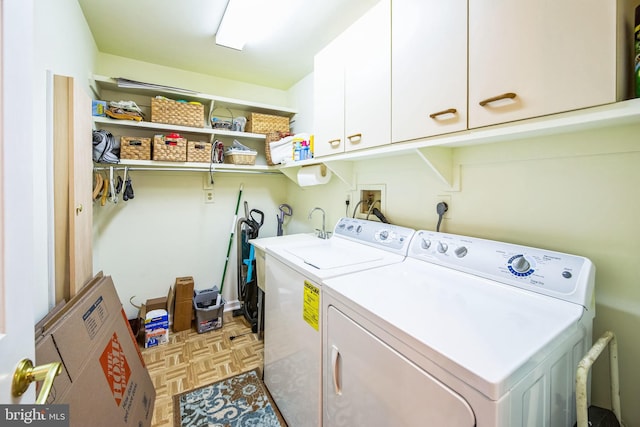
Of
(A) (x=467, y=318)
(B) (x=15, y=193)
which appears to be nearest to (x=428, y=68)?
(A) (x=467, y=318)

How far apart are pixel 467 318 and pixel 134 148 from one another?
101 inches

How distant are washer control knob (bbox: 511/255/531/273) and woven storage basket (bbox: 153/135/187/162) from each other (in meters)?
2.43

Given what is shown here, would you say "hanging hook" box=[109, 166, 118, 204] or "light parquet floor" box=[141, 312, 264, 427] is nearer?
"light parquet floor" box=[141, 312, 264, 427]

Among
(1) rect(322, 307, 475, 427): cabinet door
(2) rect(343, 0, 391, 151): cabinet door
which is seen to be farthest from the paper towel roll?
(1) rect(322, 307, 475, 427): cabinet door

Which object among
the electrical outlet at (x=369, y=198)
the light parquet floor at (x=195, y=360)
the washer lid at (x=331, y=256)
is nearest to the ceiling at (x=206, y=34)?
the electrical outlet at (x=369, y=198)

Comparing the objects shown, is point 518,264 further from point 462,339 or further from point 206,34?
point 206,34

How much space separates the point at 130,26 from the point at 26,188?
79.2 inches

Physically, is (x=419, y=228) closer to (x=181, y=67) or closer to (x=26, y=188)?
(x=26, y=188)

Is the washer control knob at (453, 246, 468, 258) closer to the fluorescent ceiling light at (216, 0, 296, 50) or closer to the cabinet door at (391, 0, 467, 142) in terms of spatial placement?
the cabinet door at (391, 0, 467, 142)

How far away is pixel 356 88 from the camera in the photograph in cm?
150

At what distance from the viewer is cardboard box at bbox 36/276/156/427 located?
101cm

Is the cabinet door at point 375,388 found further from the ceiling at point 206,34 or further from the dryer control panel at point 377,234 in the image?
the ceiling at point 206,34

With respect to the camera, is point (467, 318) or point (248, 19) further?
point (248, 19)

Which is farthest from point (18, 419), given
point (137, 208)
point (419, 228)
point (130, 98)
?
point (130, 98)
